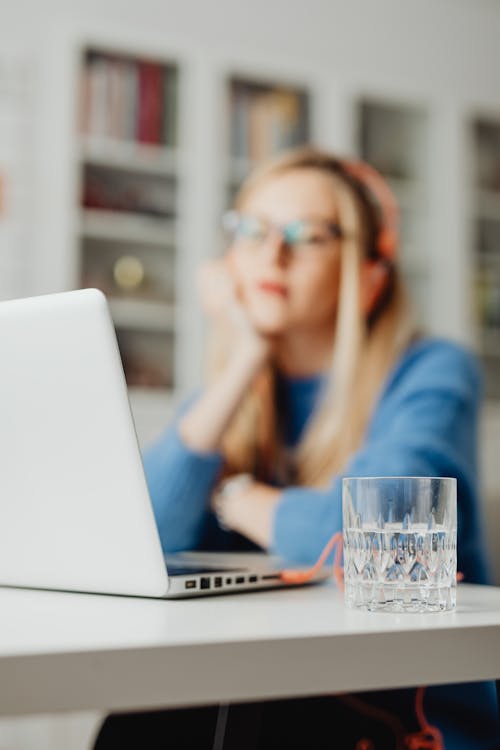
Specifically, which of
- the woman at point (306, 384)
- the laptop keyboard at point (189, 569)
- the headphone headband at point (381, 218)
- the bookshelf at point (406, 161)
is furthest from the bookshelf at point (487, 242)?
the laptop keyboard at point (189, 569)

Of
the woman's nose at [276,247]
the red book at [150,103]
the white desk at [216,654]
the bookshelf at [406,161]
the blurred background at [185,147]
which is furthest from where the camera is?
the bookshelf at [406,161]

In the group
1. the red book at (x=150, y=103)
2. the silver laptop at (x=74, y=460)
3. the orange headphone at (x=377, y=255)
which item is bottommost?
the silver laptop at (x=74, y=460)

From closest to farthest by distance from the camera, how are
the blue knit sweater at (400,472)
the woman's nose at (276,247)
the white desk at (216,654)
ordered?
the white desk at (216,654) < the blue knit sweater at (400,472) < the woman's nose at (276,247)

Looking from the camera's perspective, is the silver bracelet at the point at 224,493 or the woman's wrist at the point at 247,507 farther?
the silver bracelet at the point at 224,493

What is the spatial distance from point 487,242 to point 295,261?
180cm

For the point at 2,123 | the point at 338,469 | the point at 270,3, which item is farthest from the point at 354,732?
the point at 270,3

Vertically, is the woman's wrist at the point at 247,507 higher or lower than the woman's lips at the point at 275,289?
lower

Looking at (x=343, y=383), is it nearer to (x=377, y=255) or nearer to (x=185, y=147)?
(x=377, y=255)

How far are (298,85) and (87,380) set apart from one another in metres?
2.62

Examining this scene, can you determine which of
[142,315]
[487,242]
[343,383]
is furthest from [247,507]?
[487,242]

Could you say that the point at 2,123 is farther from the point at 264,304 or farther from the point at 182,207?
the point at 264,304

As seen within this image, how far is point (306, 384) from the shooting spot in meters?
1.88

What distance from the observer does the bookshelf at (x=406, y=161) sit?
10.3 ft

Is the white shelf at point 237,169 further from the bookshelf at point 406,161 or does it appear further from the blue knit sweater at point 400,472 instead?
the blue knit sweater at point 400,472
